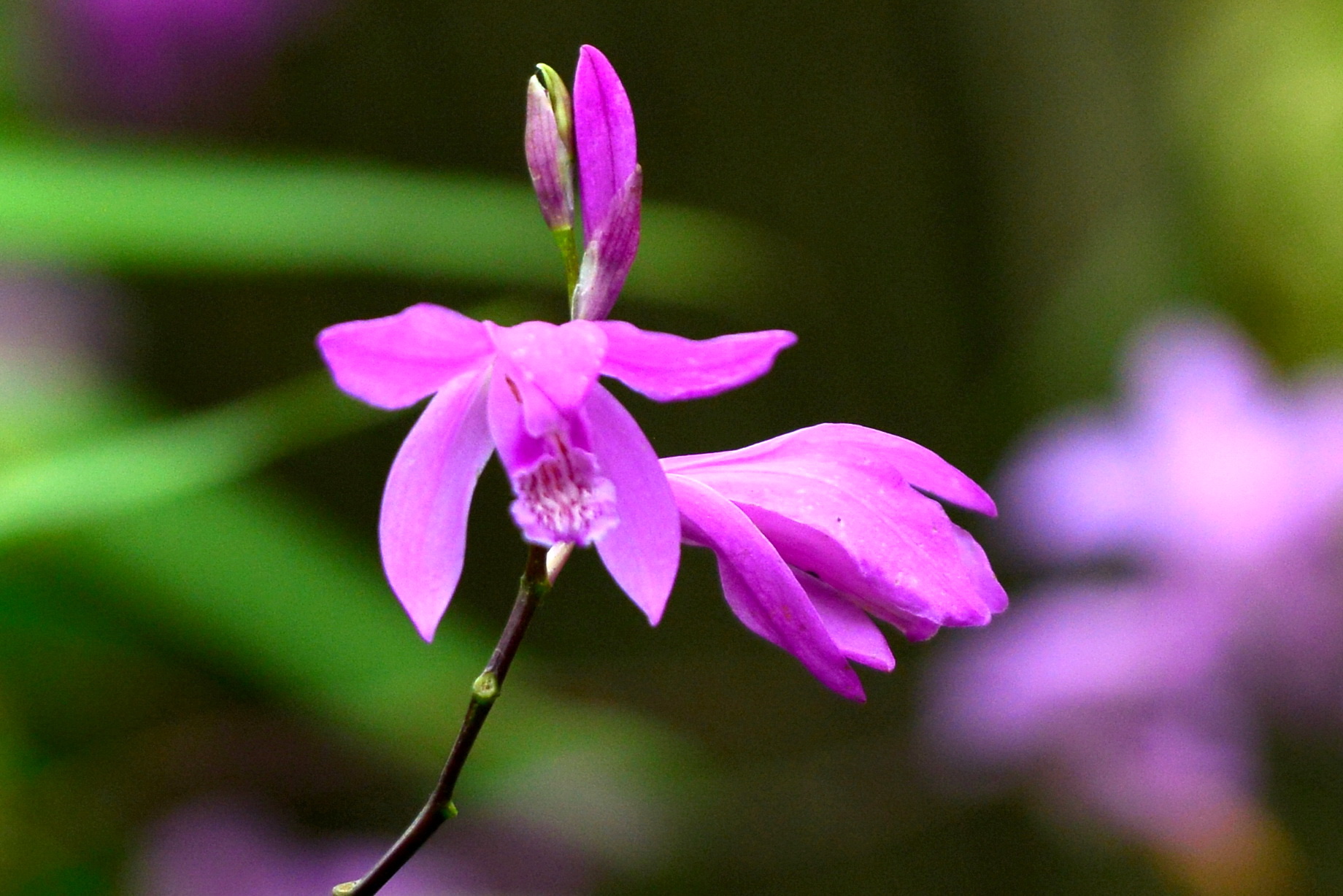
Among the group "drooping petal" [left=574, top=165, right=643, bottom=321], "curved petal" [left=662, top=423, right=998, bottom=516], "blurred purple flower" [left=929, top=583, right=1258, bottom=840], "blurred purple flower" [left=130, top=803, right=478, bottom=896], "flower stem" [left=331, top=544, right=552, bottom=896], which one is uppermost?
"drooping petal" [left=574, top=165, right=643, bottom=321]

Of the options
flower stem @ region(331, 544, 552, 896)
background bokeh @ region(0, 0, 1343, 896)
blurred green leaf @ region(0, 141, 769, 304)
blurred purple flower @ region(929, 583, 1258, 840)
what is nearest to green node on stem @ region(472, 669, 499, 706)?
flower stem @ region(331, 544, 552, 896)

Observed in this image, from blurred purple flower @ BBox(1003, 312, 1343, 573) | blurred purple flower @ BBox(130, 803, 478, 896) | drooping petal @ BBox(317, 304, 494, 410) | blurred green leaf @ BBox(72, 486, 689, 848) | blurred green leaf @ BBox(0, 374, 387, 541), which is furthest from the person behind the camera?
blurred purple flower @ BBox(1003, 312, 1343, 573)

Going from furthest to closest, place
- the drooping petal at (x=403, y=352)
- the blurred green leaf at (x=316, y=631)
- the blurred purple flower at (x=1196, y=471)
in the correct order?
the blurred purple flower at (x=1196, y=471) < the blurred green leaf at (x=316, y=631) < the drooping petal at (x=403, y=352)

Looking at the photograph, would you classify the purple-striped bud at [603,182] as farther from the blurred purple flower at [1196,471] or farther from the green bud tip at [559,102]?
the blurred purple flower at [1196,471]

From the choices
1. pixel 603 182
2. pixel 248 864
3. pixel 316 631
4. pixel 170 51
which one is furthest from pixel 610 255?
pixel 170 51

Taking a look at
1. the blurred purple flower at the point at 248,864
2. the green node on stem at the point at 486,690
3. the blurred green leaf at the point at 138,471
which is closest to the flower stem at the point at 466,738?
the green node on stem at the point at 486,690

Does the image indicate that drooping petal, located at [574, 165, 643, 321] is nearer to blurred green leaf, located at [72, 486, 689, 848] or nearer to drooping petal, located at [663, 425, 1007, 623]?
drooping petal, located at [663, 425, 1007, 623]

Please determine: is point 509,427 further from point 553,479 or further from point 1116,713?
point 1116,713

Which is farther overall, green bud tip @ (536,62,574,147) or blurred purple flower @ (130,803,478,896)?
blurred purple flower @ (130,803,478,896)
